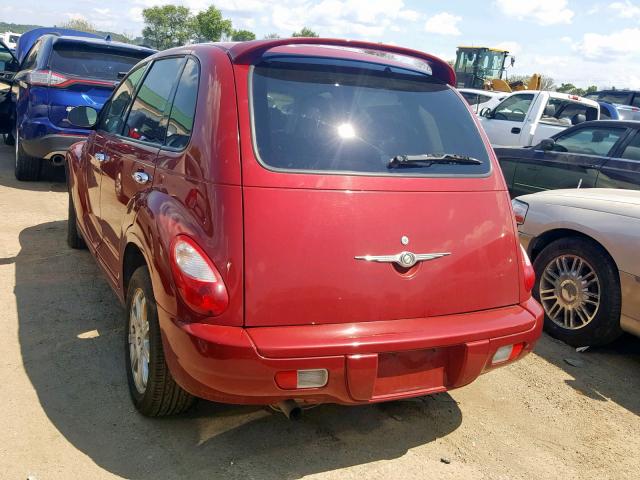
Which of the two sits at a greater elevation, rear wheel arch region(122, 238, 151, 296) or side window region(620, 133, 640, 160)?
side window region(620, 133, 640, 160)

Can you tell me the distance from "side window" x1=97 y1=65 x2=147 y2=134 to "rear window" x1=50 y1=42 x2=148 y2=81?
3.20 m

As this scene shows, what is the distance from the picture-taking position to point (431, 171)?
2809mm

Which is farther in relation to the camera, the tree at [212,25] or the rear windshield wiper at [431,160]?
the tree at [212,25]

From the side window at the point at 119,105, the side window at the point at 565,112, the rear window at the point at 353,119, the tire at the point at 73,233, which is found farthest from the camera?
the side window at the point at 565,112

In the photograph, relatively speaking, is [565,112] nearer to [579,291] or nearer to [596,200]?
[596,200]

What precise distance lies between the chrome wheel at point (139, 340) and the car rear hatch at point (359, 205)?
31.9 inches

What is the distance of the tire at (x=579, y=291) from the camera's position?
13.4ft

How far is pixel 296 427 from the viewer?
2986 mm

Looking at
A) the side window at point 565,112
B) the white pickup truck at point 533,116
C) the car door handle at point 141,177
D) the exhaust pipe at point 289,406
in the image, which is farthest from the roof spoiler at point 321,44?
the side window at point 565,112

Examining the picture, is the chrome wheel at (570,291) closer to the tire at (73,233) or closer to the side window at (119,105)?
the side window at (119,105)

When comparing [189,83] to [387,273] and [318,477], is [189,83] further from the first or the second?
[318,477]

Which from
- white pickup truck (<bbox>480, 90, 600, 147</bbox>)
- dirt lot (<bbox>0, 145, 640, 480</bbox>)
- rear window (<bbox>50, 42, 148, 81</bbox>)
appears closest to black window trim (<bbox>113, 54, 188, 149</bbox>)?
dirt lot (<bbox>0, 145, 640, 480</bbox>)

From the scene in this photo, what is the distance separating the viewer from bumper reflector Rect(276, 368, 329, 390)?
2.35 meters

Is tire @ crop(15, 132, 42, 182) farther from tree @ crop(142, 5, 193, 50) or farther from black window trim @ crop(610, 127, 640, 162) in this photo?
tree @ crop(142, 5, 193, 50)
